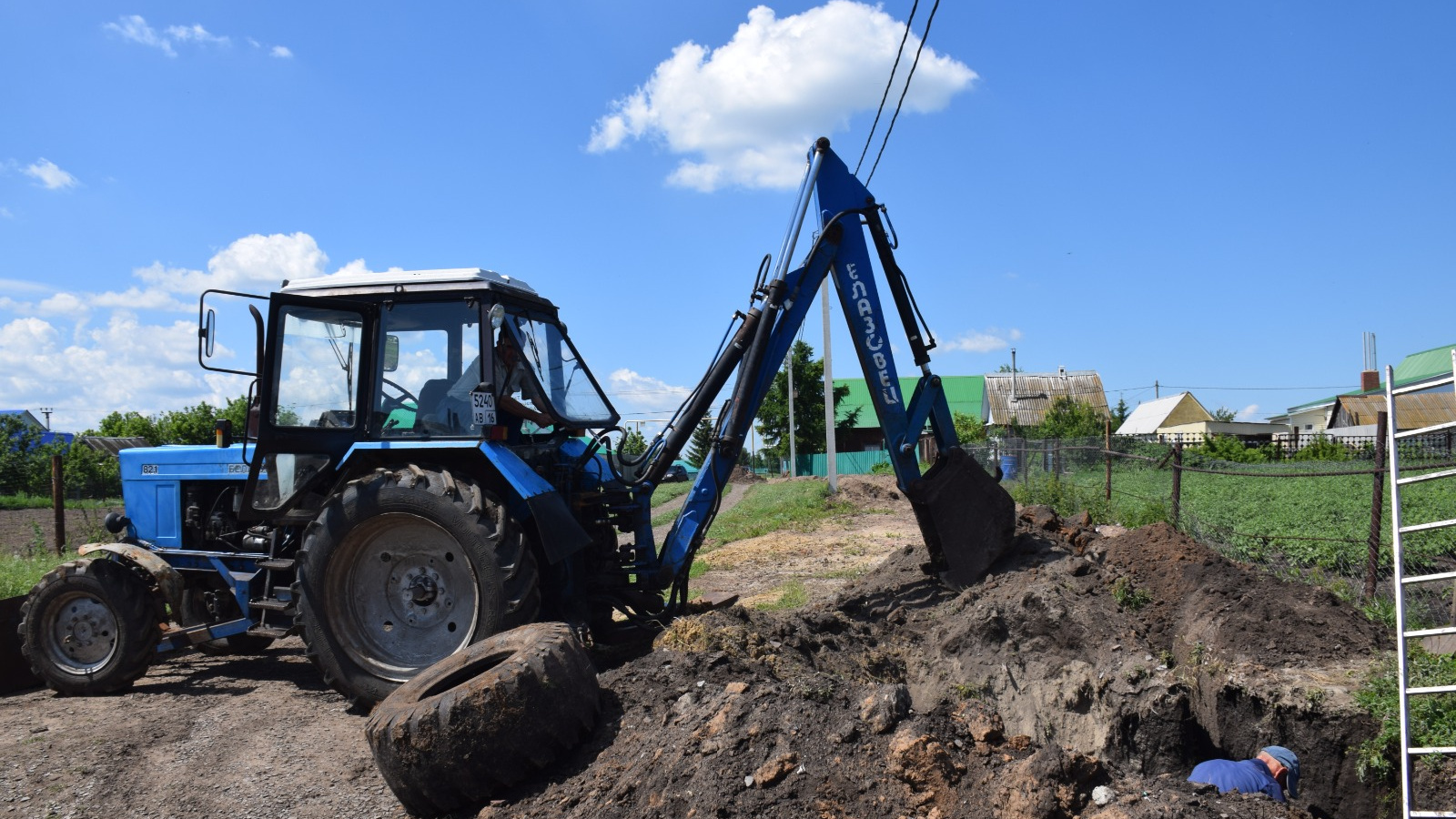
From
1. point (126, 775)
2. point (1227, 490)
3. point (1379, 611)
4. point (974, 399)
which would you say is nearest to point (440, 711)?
point (126, 775)

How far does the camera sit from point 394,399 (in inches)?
253

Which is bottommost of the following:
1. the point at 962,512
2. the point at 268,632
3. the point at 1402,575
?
the point at 268,632

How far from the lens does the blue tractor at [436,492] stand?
5.94 meters

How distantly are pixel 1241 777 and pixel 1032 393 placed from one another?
55.4 meters

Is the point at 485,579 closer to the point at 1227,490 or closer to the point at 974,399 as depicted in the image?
the point at 1227,490

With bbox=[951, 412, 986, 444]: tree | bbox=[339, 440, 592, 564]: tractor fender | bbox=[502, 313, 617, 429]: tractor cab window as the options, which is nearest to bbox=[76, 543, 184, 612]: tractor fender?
bbox=[339, 440, 592, 564]: tractor fender

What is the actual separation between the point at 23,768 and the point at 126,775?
0.57m

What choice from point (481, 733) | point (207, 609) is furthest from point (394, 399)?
point (481, 733)

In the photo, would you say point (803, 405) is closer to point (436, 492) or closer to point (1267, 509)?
point (1267, 509)

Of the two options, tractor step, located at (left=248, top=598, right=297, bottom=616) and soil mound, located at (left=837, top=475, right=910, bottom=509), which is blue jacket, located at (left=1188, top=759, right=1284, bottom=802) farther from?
soil mound, located at (left=837, top=475, right=910, bottom=509)

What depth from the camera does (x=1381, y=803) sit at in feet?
14.1

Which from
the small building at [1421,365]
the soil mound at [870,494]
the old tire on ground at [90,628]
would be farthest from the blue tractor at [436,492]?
the small building at [1421,365]

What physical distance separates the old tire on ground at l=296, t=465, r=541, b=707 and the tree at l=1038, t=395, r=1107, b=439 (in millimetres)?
35874

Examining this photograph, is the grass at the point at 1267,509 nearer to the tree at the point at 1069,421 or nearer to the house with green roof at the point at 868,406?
the tree at the point at 1069,421
